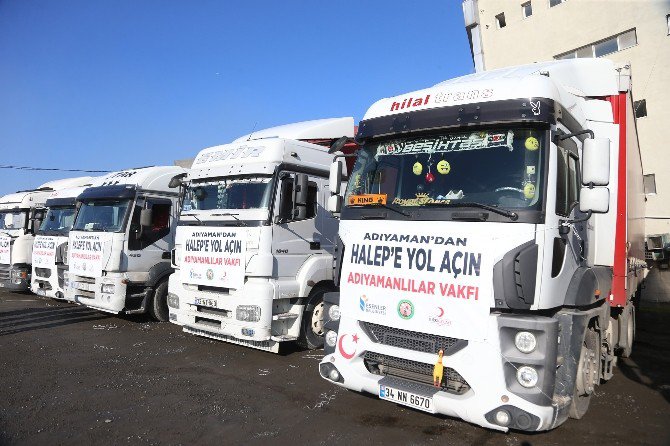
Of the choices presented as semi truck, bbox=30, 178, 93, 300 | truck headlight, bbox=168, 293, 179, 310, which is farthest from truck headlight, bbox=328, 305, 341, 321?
semi truck, bbox=30, 178, 93, 300

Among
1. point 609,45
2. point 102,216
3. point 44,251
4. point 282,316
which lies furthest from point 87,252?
point 609,45

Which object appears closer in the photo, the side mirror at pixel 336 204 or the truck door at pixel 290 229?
the side mirror at pixel 336 204

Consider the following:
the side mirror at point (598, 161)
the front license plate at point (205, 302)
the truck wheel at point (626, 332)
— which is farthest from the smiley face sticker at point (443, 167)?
the front license plate at point (205, 302)

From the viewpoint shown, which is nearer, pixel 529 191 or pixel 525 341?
pixel 525 341

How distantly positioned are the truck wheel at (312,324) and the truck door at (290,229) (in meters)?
0.53

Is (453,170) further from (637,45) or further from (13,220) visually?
(637,45)

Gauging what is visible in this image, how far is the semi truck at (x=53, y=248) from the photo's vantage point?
10352 mm

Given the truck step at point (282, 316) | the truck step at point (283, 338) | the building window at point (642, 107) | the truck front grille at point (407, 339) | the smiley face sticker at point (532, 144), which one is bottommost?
the truck step at point (283, 338)

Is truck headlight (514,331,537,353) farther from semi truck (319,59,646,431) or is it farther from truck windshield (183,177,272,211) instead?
truck windshield (183,177,272,211)

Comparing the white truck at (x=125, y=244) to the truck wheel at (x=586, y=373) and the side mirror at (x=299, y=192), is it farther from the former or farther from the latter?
the truck wheel at (x=586, y=373)

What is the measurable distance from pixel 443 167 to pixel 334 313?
167cm

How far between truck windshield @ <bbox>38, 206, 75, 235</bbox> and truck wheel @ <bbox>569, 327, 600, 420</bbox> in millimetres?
10475

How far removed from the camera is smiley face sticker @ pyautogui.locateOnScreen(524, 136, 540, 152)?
380 cm

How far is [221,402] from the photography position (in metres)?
5.00
